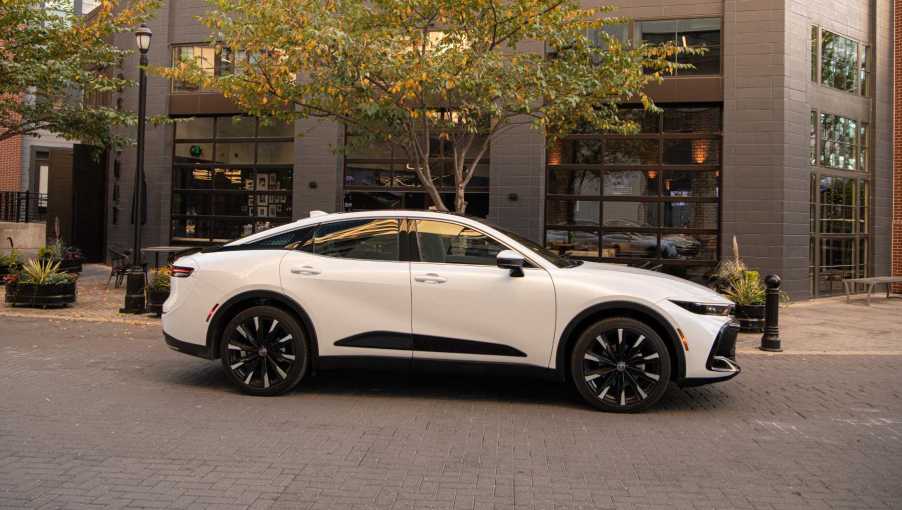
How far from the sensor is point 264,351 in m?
6.23

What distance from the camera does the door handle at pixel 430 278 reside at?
19.8 ft

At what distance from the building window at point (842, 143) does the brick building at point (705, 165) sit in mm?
45

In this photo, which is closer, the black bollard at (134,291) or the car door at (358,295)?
the car door at (358,295)

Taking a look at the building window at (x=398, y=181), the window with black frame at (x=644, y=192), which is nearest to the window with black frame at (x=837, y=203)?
the window with black frame at (x=644, y=192)

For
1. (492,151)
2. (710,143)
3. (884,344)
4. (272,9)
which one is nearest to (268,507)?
(272,9)

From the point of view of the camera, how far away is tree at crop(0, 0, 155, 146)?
1298cm

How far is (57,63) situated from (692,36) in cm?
1246

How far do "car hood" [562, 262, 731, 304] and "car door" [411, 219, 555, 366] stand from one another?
16.2 inches

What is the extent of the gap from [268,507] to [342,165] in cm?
1302

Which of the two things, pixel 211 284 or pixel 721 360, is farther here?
pixel 211 284

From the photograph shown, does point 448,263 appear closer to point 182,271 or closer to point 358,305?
point 358,305

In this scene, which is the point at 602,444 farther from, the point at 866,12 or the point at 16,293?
the point at 866,12

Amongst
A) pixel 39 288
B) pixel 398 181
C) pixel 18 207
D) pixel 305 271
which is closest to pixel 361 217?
pixel 305 271

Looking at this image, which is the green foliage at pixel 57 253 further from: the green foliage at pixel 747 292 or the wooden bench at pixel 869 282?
the wooden bench at pixel 869 282
